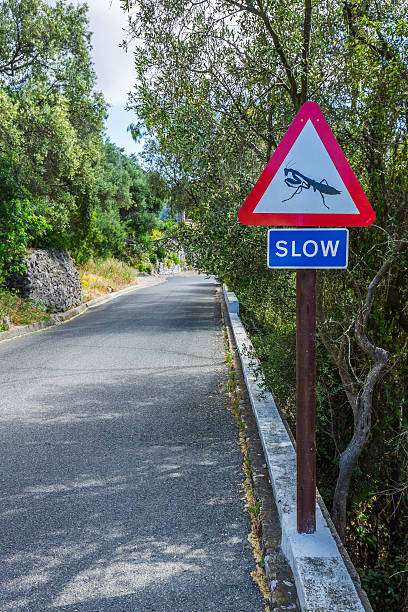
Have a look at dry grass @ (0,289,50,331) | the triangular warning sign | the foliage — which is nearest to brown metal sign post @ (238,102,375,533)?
the triangular warning sign

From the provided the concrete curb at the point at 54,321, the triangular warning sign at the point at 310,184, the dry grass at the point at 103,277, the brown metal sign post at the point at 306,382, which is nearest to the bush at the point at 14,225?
the concrete curb at the point at 54,321

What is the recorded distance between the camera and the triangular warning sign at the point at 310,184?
2.80 m

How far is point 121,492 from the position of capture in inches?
165

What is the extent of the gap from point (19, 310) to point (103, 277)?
1456cm

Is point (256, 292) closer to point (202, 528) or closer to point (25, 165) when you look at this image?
point (202, 528)

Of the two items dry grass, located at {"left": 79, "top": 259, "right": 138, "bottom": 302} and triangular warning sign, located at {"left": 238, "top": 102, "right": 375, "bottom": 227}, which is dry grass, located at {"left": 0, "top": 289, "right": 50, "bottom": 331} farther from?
triangular warning sign, located at {"left": 238, "top": 102, "right": 375, "bottom": 227}

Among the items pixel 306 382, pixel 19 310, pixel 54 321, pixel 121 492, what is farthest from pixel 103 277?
pixel 306 382

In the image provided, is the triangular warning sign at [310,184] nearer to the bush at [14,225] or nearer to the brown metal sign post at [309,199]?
the brown metal sign post at [309,199]

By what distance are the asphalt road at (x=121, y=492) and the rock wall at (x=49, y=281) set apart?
7369mm

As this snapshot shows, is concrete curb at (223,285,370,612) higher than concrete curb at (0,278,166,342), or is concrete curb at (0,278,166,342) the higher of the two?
concrete curb at (223,285,370,612)

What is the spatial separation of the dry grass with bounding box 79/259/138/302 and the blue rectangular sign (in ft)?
64.7

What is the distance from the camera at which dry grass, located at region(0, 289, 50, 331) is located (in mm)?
14234

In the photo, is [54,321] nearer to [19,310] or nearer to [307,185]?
[19,310]

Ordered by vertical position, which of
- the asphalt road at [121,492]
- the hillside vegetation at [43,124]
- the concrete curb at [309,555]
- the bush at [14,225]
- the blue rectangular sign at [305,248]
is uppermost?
the hillside vegetation at [43,124]
